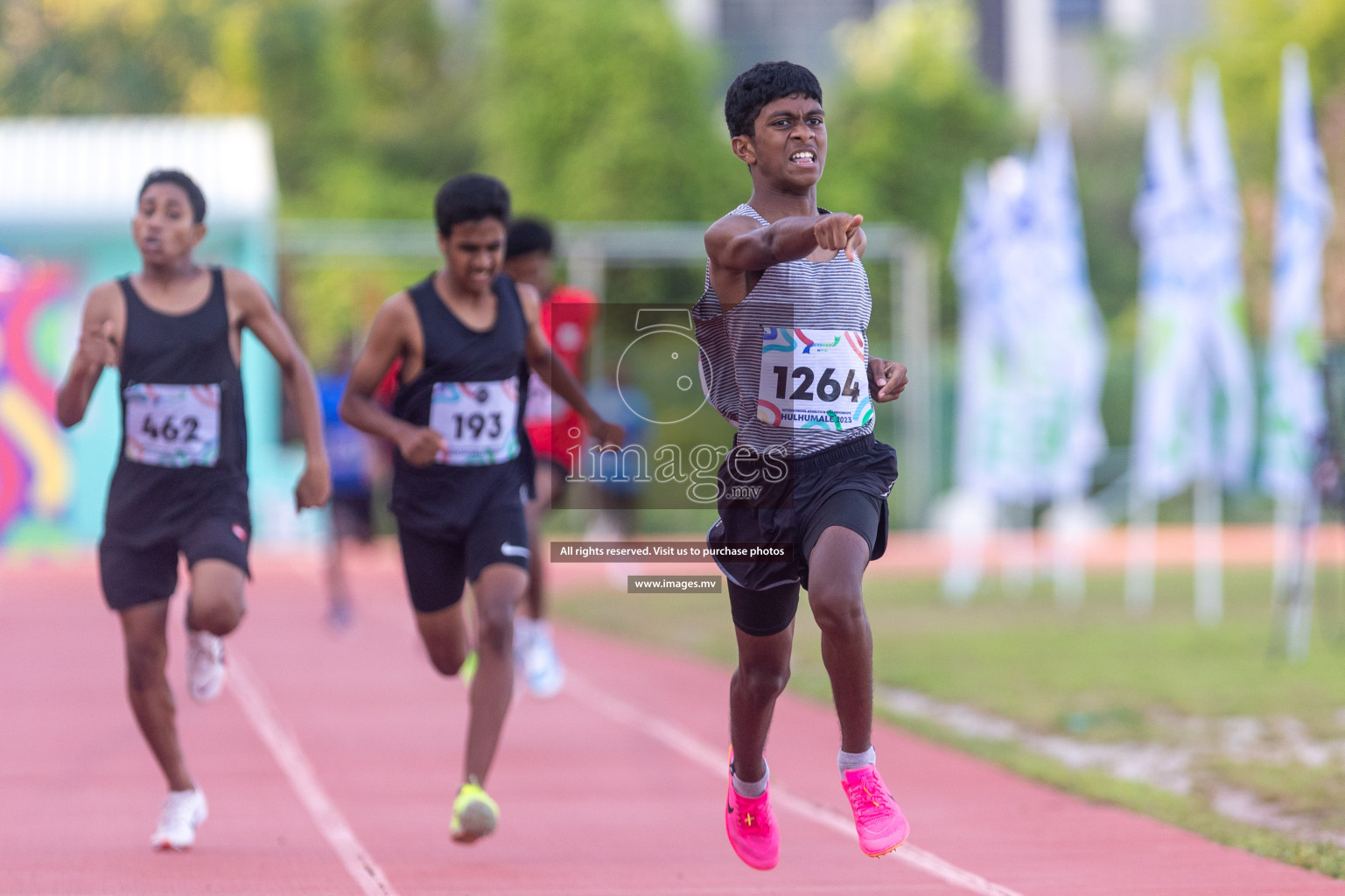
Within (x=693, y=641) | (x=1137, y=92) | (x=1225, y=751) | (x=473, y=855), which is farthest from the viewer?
(x=1137, y=92)

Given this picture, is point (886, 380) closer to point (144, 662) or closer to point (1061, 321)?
point (144, 662)

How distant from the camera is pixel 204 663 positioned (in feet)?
20.5

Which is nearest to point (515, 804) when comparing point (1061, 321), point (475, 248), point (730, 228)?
point (475, 248)

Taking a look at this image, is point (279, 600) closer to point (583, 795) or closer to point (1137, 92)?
point (583, 795)

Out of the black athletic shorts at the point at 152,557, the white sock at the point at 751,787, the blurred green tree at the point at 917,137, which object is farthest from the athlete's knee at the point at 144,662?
the blurred green tree at the point at 917,137

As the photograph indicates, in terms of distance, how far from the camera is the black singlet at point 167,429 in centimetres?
584

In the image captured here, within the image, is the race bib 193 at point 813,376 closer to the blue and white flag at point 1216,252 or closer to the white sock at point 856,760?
the white sock at point 856,760

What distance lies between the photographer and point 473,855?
19.1ft

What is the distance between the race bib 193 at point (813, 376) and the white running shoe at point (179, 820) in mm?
2433

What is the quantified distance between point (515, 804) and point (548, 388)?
2.74m

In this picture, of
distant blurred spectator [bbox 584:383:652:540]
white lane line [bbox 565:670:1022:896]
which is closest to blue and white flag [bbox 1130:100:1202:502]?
white lane line [bbox 565:670:1022:896]

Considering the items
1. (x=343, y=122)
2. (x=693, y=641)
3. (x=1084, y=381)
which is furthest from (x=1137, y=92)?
(x=693, y=641)

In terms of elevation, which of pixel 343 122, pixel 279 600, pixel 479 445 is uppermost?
pixel 343 122

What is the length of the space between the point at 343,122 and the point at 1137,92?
30616 mm
